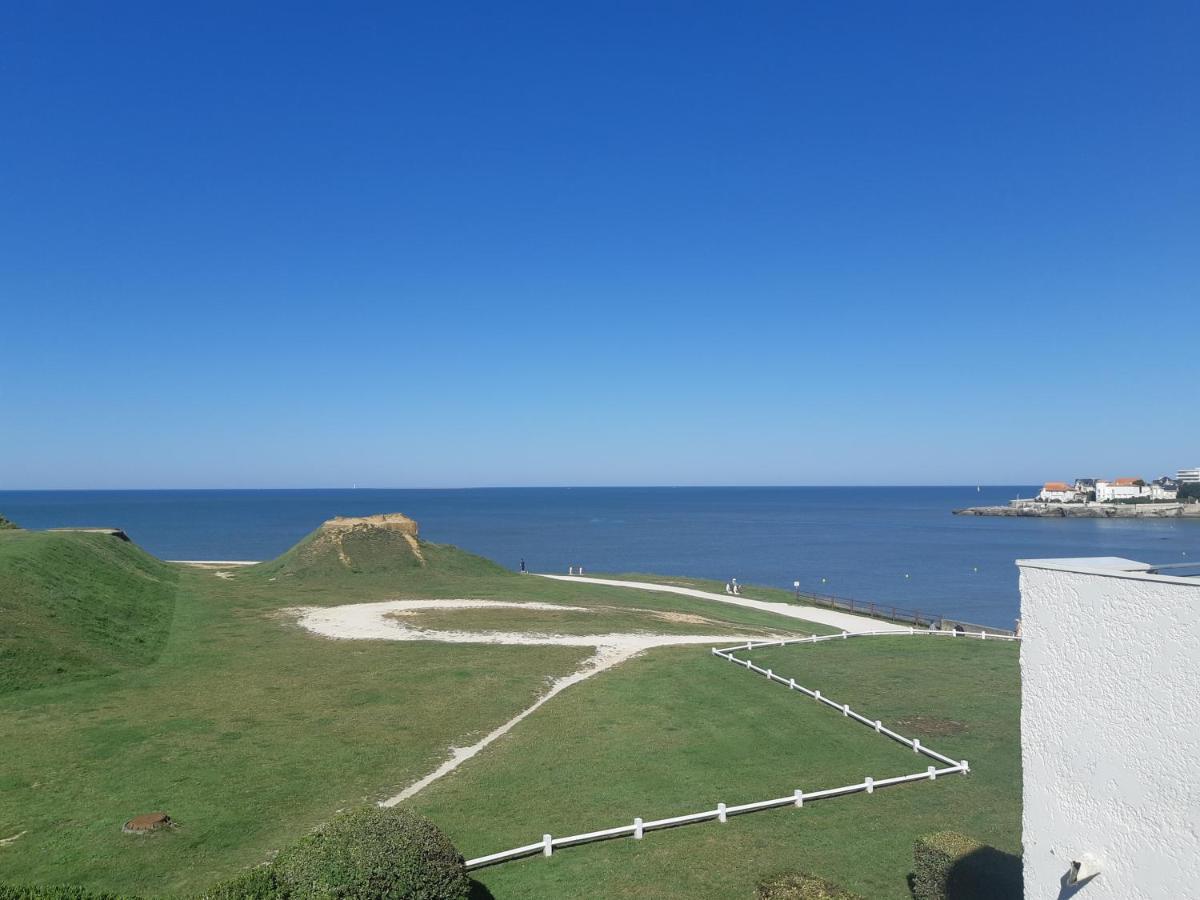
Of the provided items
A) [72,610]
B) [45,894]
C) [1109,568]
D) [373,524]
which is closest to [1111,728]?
[1109,568]

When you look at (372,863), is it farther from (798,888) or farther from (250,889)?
(798,888)

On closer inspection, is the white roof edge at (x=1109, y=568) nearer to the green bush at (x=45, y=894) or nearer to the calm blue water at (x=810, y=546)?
the green bush at (x=45, y=894)

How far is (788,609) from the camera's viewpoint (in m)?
51.4

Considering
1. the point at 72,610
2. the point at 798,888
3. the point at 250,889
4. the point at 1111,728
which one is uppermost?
the point at 1111,728

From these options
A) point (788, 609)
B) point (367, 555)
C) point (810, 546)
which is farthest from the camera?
point (810, 546)

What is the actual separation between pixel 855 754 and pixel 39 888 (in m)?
18.4

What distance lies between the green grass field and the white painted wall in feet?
21.2

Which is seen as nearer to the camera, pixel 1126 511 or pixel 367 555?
pixel 367 555

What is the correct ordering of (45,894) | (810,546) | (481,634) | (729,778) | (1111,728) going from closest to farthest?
(1111,728)
(45,894)
(729,778)
(481,634)
(810,546)

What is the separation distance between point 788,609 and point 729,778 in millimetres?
34151

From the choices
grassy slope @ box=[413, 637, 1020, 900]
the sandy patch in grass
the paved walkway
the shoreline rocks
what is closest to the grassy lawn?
the sandy patch in grass

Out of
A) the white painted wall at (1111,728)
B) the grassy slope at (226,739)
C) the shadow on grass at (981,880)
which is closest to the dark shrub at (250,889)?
the grassy slope at (226,739)

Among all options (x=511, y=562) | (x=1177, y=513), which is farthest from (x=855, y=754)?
(x=1177, y=513)

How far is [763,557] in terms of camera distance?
110m
